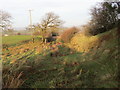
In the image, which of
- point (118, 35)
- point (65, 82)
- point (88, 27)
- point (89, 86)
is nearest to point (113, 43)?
point (118, 35)

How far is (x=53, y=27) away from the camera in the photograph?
37.6 ft

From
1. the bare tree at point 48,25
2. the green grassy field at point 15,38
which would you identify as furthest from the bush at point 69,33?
the green grassy field at point 15,38

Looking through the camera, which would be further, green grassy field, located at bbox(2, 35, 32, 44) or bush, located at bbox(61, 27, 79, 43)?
green grassy field, located at bbox(2, 35, 32, 44)

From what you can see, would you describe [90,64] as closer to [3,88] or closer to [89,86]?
[89,86]

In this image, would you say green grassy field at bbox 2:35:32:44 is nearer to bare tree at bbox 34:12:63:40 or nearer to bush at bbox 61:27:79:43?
bare tree at bbox 34:12:63:40

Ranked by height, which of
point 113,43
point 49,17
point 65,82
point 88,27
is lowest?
point 65,82

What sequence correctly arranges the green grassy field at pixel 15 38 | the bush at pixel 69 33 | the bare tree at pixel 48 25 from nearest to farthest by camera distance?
the bush at pixel 69 33 → the bare tree at pixel 48 25 → the green grassy field at pixel 15 38

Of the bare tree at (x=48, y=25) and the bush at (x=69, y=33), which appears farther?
the bare tree at (x=48, y=25)

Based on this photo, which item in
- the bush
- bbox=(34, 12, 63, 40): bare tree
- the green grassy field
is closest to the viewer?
the bush

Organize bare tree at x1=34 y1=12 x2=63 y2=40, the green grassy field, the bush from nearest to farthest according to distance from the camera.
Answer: the bush
bare tree at x1=34 y1=12 x2=63 y2=40
the green grassy field

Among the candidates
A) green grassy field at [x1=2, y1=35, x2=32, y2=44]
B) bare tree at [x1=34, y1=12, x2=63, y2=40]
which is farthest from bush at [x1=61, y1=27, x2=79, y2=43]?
green grassy field at [x1=2, y1=35, x2=32, y2=44]

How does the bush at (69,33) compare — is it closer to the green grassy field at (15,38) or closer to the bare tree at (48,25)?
the bare tree at (48,25)

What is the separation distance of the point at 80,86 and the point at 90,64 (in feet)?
3.58

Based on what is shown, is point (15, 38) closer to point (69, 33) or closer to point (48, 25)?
point (48, 25)
